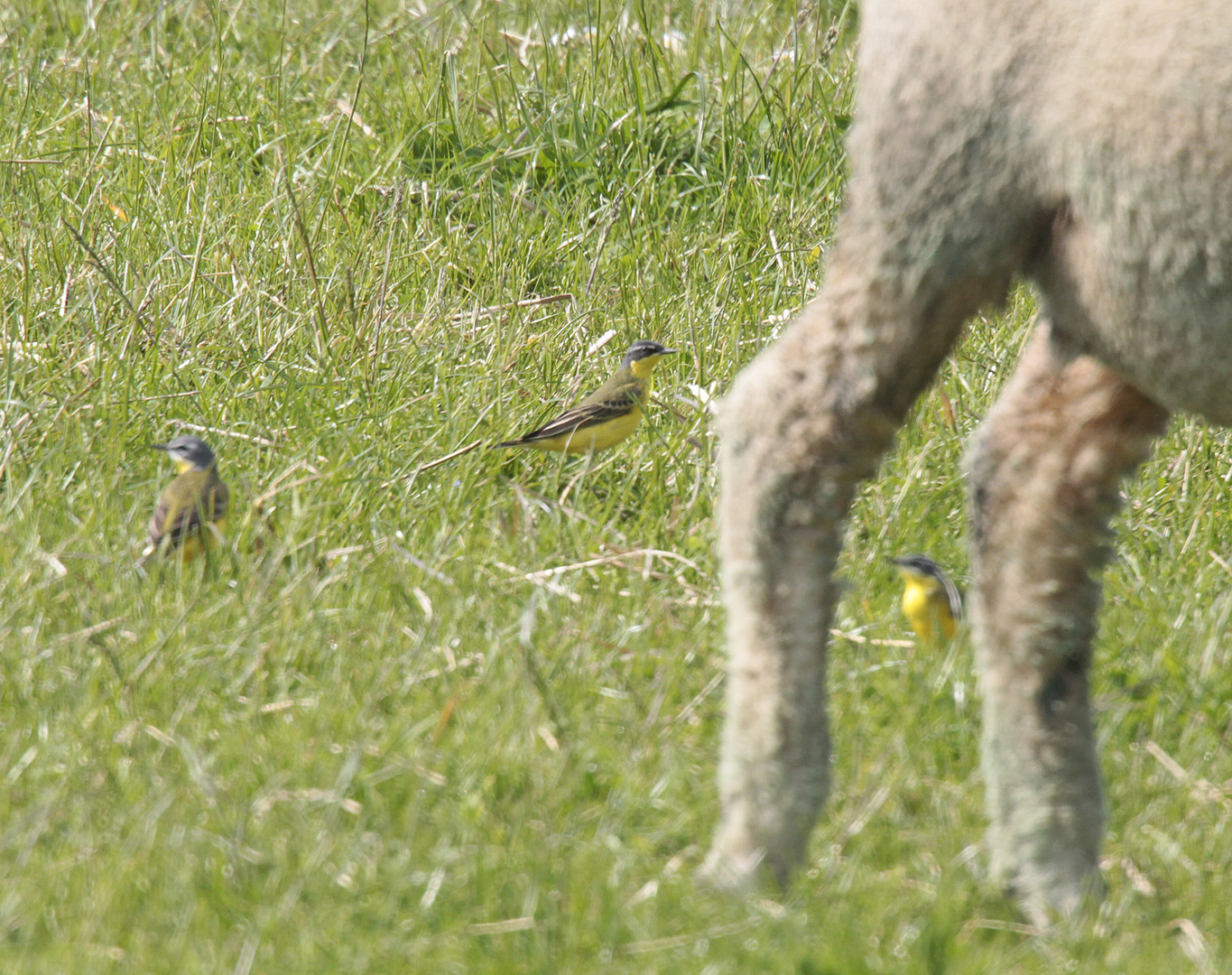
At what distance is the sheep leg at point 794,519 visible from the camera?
2613 millimetres

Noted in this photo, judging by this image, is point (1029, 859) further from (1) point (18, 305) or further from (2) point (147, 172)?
(2) point (147, 172)

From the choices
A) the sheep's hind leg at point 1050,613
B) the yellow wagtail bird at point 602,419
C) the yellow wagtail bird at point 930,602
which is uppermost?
the sheep's hind leg at point 1050,613

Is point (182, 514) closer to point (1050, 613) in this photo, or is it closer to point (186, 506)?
point (186, 506)

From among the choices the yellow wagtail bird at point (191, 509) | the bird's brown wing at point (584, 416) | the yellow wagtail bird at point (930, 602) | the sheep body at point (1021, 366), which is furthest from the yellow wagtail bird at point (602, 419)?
the sheep body at point (1021, 366)

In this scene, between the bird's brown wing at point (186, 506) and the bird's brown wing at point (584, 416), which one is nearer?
the bird's brown wing at point (186, 506)

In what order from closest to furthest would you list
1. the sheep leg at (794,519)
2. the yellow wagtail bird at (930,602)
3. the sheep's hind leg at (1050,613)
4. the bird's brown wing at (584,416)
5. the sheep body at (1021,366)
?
the sheep body at (1021,366), the sheep leg at (794,519), the sheep's hind leg at (1050,613), the yellow wagtail bird at (930,602), the bird's brown wing at (584,416)

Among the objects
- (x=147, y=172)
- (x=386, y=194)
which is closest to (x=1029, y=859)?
(x=386, y=194)

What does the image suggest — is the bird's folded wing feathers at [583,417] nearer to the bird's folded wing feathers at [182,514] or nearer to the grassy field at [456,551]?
the grassy field at [456,551]

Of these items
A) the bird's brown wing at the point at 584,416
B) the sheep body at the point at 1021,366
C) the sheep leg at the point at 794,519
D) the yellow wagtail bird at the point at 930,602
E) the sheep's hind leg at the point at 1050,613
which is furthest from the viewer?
the bird's brown wing at the point at 584,416

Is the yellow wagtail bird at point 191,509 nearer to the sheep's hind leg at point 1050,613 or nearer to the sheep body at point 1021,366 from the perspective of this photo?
the sheep body at point 1021,366

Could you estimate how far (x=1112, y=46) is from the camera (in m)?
2.33

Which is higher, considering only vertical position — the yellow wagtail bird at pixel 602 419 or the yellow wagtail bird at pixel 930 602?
the yellow wagtail bird at pixel 930 602

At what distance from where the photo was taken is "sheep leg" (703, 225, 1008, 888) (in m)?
2.61

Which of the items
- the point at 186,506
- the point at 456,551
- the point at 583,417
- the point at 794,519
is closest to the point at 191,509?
the point at 186,506
